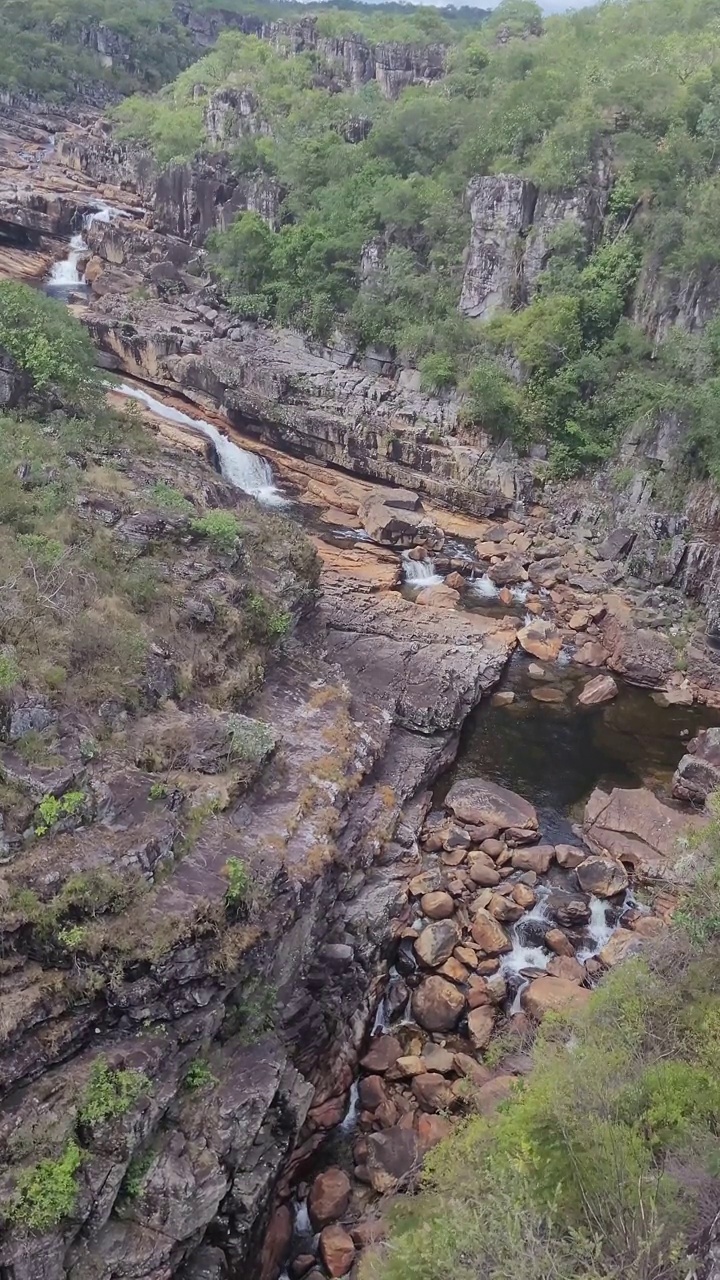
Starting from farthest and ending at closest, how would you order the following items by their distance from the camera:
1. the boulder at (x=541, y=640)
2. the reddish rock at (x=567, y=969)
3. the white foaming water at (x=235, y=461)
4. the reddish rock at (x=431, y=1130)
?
1. the white foaming water at (x=235, y=461)
2. the boulder at (x=541, y=640)
3. the reddish rock at (x=567, y=969)
4. the reddish rock at (x=431, y=1130)

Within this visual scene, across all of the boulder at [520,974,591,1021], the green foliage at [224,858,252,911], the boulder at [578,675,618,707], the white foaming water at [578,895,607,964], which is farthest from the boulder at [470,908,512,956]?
the boulder at [578,675,618,707]

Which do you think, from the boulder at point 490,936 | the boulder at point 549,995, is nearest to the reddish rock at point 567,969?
the boulder at point 549,995

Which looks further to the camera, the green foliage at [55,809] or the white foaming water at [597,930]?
the white foaming water at [597,930]

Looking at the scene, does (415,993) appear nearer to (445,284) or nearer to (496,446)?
(496,446)

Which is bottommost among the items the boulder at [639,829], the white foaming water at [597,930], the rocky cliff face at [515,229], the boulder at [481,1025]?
the boulder at [481,1025]

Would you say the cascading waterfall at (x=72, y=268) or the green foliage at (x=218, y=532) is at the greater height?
the cascading waterfall at (x=72, y=268)

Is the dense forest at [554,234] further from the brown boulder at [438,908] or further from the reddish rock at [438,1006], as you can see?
the reddish rock at [438,1006]

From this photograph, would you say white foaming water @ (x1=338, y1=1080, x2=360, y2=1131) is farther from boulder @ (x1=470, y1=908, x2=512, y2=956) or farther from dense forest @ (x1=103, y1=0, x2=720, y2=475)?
dense forest @ (x1=103, y1=0, x2=720, y2=475)

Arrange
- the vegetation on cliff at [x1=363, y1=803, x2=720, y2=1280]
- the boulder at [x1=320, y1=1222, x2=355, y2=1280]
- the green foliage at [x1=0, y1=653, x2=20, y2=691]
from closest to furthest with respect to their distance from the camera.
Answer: the vegetation on cliff at [x1=363, y1=803, x2=720, y2=1280]
the boulder at [x1=320, y1=1222, x2=355, y2=1280]
the green foliage at [x1=0, y1=653, x2=20, y2=691]
